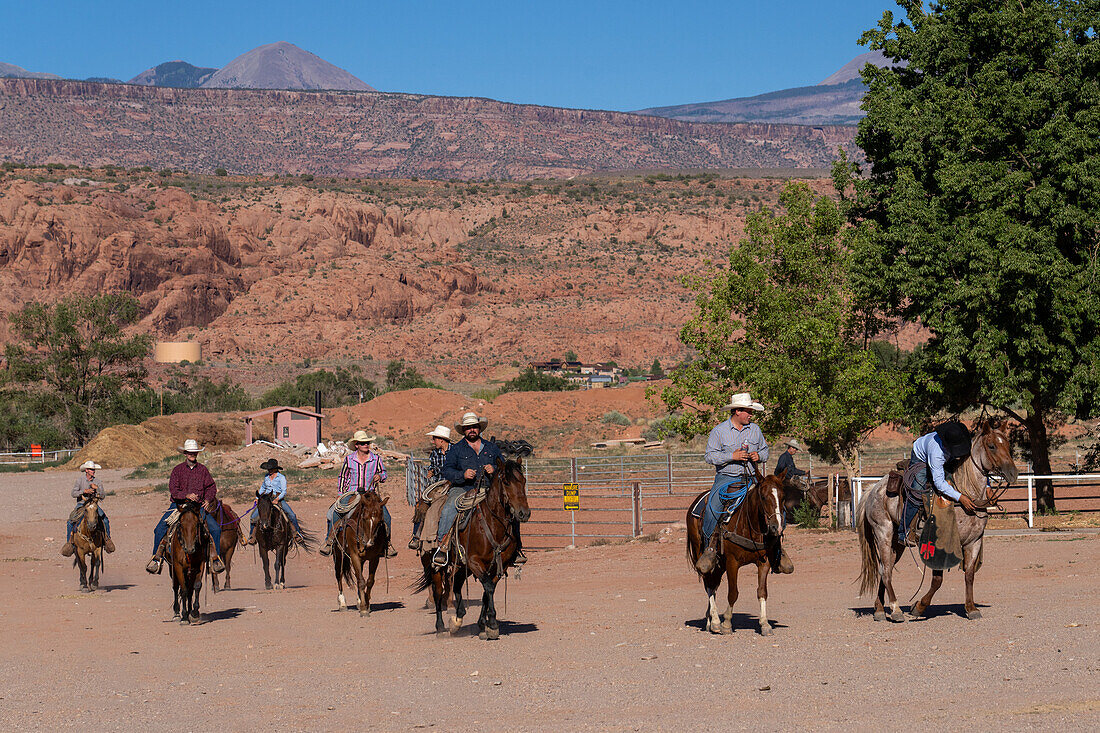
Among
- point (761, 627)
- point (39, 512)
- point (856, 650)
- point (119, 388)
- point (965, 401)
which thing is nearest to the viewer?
point (856, 650)

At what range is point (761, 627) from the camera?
11836 millimetres

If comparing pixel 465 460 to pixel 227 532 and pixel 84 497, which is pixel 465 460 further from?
pixel 84 497

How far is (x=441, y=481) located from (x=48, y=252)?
4458 inches

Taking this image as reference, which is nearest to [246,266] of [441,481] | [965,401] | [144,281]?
[144,281]

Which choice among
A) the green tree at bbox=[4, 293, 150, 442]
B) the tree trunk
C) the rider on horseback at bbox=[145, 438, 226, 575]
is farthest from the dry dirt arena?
the green tree at bbox=[4, 293, 150, 442]

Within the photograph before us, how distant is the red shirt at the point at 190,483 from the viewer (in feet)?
48.0

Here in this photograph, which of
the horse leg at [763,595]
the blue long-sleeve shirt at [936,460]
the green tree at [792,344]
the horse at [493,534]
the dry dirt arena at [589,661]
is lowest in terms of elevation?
the dry dirt arena at [589,661]

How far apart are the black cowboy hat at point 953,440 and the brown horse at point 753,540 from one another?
1871 mm

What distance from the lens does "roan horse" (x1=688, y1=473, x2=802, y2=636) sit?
11453 mm

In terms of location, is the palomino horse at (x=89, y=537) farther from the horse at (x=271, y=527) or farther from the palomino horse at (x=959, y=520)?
the palomino horse at (x=959, y=520)

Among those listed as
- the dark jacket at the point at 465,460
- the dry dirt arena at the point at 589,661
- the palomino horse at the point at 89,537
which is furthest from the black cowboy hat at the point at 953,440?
the palomino horse at the point at 89,537

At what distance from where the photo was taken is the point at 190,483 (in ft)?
48.4

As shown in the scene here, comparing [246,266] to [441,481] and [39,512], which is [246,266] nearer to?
[39,512]

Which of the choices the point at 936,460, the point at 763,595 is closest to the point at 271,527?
the point at 763,595
